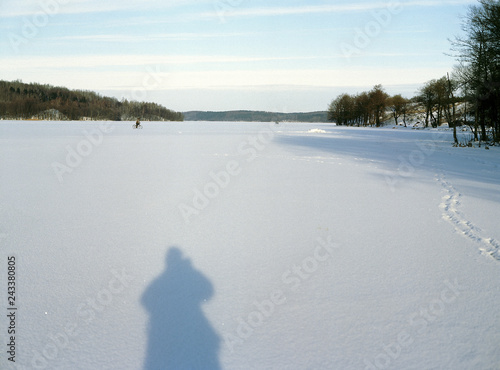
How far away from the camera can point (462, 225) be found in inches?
210

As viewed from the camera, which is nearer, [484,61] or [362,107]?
[484,61]

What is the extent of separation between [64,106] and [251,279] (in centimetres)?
12989

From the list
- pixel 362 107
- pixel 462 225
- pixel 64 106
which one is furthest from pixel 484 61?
pixel 64 106

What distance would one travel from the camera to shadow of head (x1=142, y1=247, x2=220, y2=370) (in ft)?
7.78

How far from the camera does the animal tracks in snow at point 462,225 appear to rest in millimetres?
4389

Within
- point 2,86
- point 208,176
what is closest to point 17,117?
point 2,86

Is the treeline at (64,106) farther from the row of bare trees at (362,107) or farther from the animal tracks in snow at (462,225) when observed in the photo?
the animal tracks in snow at (462,225)

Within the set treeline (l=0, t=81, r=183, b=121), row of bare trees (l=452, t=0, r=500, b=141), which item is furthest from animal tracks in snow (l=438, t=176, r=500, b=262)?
treeline (l=0, t=81, r=183, b=121)

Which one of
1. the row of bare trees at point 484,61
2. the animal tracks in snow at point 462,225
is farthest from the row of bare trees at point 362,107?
the animal tracks in snow at point 462,225

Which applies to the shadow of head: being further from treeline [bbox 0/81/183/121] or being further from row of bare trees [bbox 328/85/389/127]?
treeline [bbox 0/81/183/121]

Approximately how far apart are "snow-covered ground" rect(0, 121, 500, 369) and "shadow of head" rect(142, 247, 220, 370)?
13mm

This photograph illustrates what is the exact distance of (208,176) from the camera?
1006 cm

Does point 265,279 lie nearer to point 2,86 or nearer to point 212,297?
point 212,297

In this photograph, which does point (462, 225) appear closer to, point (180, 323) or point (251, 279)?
point (251, 279)
